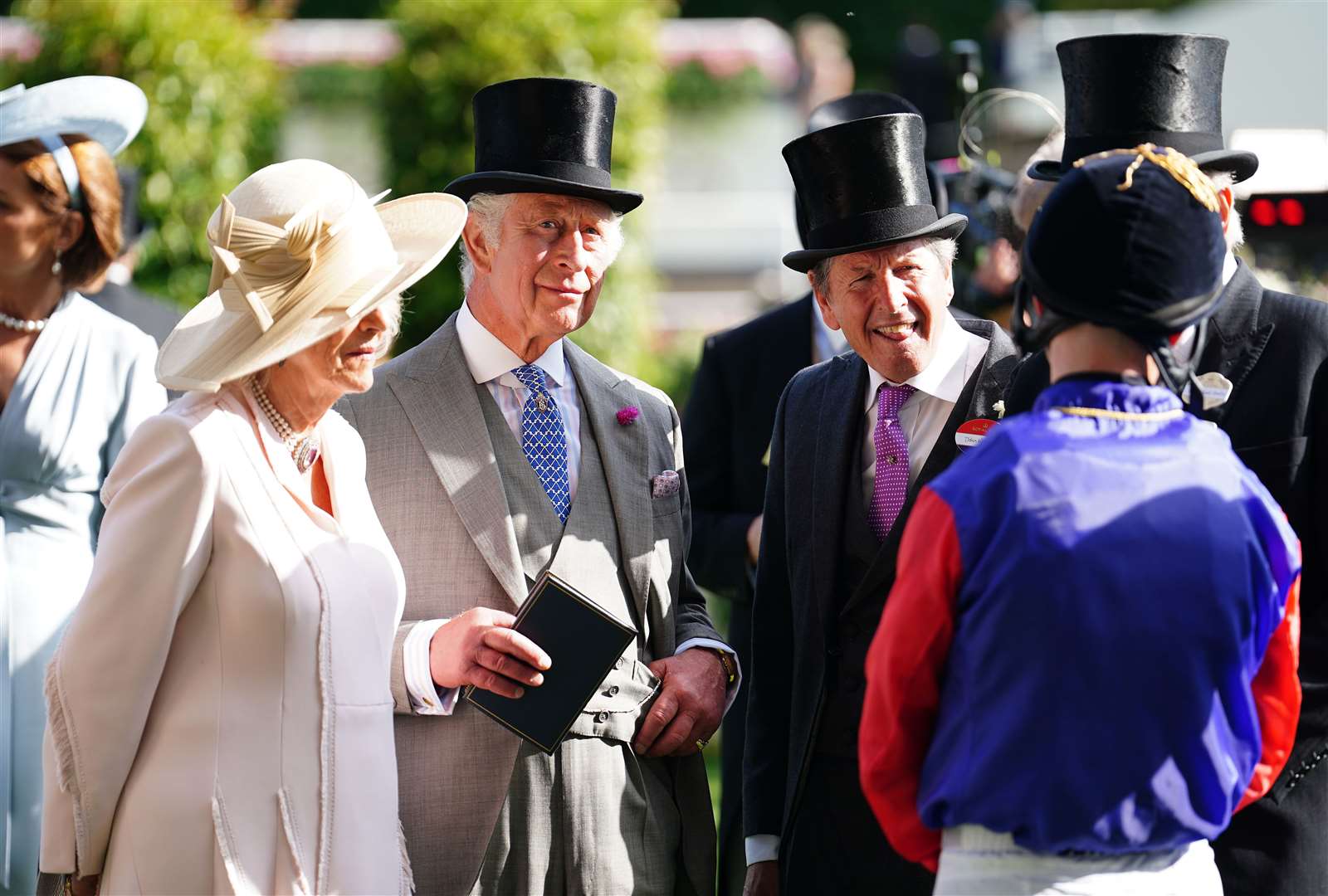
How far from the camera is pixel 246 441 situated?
2.64 metres

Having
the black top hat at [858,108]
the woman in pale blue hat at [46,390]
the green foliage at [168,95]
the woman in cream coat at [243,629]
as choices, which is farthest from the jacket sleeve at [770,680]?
the green foliage at [168,95]

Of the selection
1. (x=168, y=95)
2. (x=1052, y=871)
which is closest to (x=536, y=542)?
(x=1052, y=871)

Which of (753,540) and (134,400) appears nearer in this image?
(134,400)

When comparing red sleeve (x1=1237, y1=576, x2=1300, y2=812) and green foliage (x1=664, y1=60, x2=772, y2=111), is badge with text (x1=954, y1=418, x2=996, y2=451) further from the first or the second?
green foliage (x1=664, y1=60, x2=772, y2=111)

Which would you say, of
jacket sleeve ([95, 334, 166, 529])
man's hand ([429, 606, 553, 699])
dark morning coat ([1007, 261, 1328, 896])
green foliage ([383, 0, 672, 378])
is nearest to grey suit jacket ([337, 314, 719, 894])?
man's hand ([429, 606, 553, 699])

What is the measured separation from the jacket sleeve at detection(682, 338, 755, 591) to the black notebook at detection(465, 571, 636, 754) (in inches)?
52.7

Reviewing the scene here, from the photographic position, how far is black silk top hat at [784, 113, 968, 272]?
10.5 ft

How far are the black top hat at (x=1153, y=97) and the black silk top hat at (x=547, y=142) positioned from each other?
0.98m

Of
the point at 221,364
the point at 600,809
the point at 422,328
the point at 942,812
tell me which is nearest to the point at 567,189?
the point at 221,364

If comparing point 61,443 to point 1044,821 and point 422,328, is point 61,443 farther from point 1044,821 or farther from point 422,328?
point 422,328

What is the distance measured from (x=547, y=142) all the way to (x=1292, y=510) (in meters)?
Result: 1.74

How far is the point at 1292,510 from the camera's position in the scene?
2.76 meters

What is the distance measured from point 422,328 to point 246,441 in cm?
645

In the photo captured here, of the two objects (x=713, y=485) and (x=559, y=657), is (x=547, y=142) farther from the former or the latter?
(x=713, y=485)
